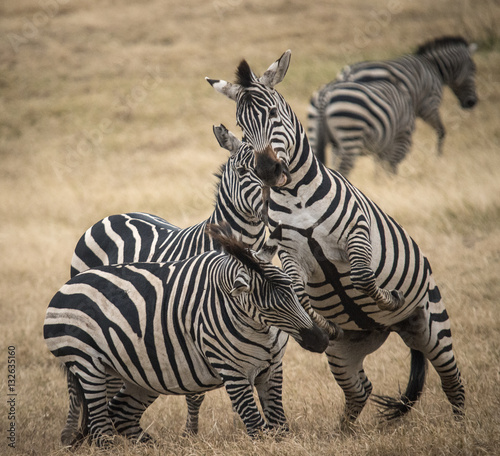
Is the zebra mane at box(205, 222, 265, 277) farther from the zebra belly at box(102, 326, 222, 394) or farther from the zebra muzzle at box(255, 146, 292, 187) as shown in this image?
the zebra belly at box(102, 326, 222, 394)

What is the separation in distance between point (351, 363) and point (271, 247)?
4.76 feet

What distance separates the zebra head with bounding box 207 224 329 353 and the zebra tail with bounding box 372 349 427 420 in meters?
1.33

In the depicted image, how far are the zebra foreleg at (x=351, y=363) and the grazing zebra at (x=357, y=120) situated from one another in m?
6.98

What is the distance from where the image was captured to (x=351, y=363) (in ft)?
16.6

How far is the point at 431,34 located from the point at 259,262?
21.1 meters

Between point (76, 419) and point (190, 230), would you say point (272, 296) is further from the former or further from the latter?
point (76, 419)

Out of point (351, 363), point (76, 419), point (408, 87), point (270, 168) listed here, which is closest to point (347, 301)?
point (351, 363)

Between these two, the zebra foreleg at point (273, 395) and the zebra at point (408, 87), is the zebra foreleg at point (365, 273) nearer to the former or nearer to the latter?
the zebra foreleg at point (273, 395)

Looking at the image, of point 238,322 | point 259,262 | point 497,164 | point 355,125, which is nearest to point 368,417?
point 238,322

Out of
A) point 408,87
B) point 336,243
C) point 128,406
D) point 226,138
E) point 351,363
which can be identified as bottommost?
point 128,406

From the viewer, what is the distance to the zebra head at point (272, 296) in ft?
13.0

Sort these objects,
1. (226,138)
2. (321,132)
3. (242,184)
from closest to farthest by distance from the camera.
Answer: (242,184), (226,138), (321,132)

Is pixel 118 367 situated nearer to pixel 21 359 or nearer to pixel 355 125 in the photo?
pixel 21 359

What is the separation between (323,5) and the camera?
88.9 feet
